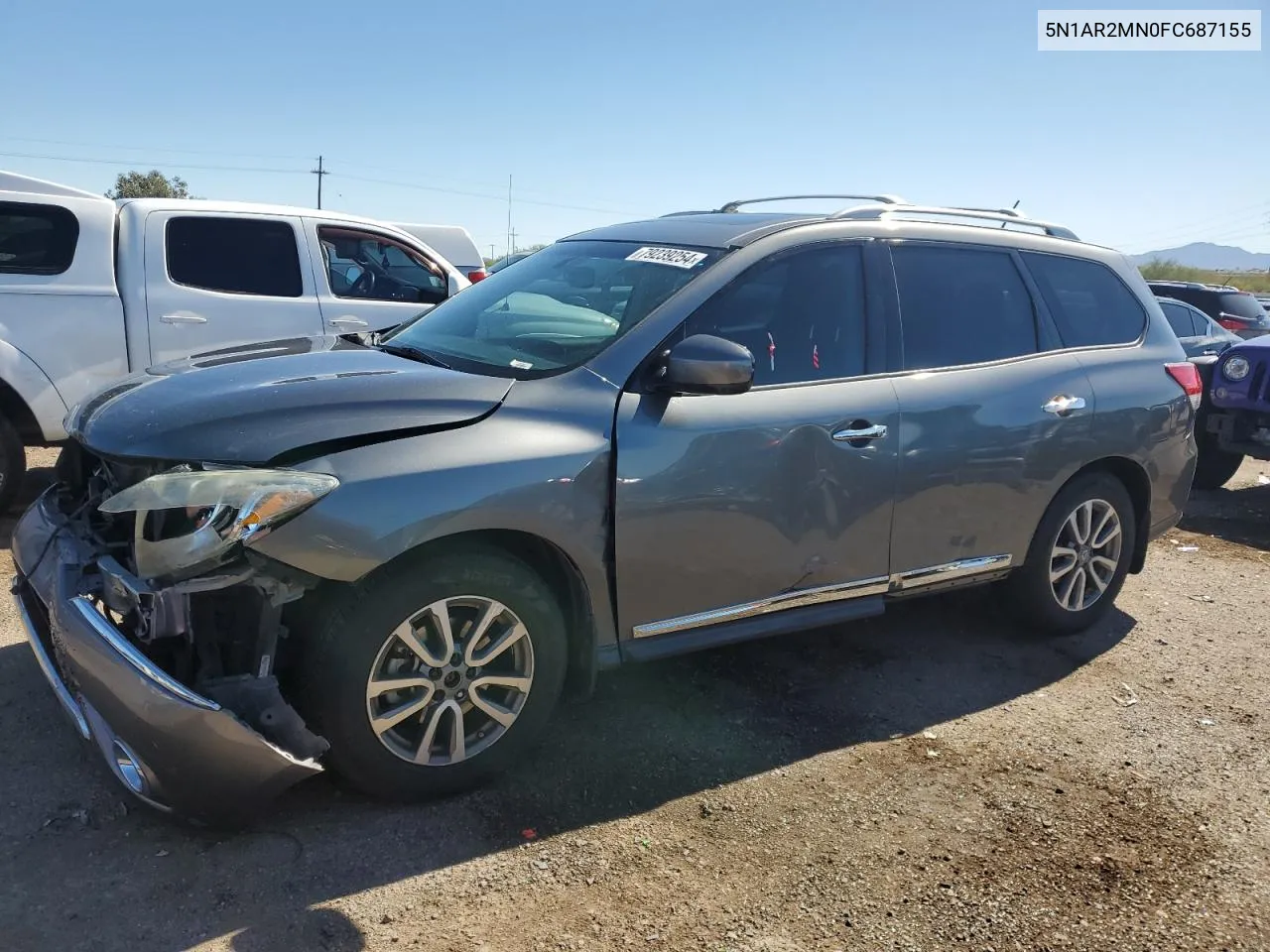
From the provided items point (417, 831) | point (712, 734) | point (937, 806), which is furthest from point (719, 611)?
point (417, 831)

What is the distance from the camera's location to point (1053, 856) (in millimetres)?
3121

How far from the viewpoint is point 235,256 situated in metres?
6.84

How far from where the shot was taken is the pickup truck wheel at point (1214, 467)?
8.77 m

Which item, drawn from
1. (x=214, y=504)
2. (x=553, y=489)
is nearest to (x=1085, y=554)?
(x=553, y=489)

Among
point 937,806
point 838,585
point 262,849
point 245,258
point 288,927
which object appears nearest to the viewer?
point 288,927

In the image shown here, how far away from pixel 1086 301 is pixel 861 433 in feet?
5.96

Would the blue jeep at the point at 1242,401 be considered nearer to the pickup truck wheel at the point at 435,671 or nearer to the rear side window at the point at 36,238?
the pickup truck wheel at the point at 435,671

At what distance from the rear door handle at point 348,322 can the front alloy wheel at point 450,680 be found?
4.57 m

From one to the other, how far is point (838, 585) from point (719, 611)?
1.86 feet

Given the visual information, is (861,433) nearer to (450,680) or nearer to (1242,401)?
(450,680)

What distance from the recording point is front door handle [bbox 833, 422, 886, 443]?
373cm

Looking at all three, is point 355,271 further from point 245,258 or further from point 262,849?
point 262,849

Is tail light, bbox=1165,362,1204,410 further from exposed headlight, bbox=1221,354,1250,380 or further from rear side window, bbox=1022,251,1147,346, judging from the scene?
exposed headlight, bbox=1221,354,1250,380

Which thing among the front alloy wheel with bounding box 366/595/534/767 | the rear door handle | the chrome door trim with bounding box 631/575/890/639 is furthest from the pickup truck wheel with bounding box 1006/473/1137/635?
the rear door handle
